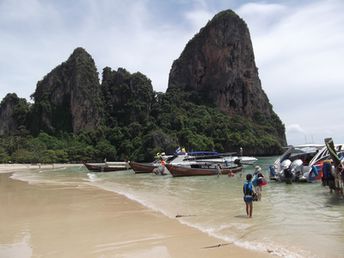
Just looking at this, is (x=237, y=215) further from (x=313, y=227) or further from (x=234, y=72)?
(x=234, y=72)

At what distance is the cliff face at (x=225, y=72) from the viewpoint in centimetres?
13362

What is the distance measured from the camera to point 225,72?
134 metres

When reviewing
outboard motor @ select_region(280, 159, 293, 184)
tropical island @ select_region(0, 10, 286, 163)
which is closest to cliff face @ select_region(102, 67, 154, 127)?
tropical island @ select_region(0, 10, 286, 163)

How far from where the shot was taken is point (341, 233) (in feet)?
29.3

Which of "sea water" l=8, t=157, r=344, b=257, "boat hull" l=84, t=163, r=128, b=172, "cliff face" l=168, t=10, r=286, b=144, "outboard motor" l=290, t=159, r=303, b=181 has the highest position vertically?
"cliff face" l=168, t=10, r=286, b=144

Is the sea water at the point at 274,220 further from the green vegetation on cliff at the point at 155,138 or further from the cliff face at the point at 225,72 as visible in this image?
the cliff face at the point at 225,72

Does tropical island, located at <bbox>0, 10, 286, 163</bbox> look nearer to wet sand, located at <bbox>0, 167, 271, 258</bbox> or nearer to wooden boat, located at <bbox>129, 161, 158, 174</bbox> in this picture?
wooden boat, located at <bbox>129, 161, 158, 174</bbox>

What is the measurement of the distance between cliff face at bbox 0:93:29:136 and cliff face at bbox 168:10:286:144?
52668 millimetres

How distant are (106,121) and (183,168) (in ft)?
292

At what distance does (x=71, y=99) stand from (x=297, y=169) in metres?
101

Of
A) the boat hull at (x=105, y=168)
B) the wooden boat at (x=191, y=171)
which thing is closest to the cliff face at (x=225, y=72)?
the boat hull at (x=105, y=168)

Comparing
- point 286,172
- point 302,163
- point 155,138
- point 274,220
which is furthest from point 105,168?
point 274,220

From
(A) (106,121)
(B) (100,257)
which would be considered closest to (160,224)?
(B) (100,257)

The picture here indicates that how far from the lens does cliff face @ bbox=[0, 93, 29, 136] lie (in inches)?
4744
